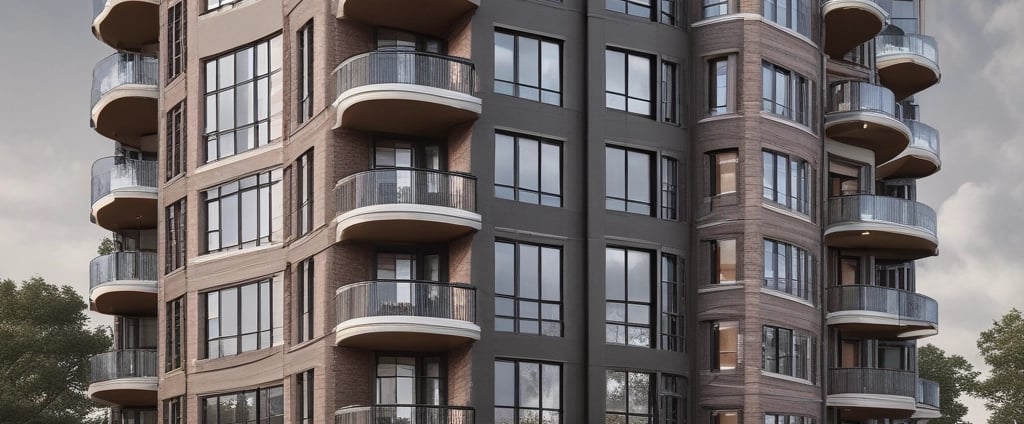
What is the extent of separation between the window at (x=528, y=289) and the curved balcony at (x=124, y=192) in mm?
16254

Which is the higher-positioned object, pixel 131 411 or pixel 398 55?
pixel 398 55

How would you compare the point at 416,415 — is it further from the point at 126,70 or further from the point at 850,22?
the point at 850,22

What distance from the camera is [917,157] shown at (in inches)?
2319

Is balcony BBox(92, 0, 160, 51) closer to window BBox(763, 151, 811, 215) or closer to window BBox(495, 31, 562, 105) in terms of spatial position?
window BBox(495, 31, 562, 105)

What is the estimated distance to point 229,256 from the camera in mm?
47719

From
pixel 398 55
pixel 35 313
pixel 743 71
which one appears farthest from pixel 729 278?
pixel 35 313

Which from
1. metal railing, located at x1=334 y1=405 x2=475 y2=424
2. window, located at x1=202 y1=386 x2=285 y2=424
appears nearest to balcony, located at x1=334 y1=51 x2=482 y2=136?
metal railing, located at x1=334 y1=405 x2=475 y2=424

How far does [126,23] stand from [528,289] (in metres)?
20.3

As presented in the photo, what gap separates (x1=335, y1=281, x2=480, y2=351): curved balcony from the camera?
40750mm

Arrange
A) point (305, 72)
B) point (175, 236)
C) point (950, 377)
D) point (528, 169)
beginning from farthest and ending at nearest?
point (950, 377)
point (175, 236)
point (305, 72)
point (528, 169)

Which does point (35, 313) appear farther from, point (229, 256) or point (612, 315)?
point (612, 315)

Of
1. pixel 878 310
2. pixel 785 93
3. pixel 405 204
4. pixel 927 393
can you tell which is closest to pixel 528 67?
pixel 405 204

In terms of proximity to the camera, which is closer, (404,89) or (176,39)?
(404,89)

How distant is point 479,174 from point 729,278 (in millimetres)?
8746
